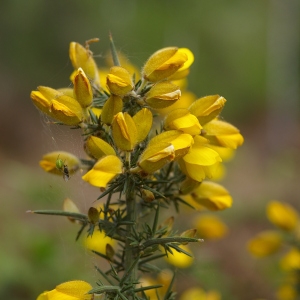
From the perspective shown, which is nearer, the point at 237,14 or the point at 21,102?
the point at 21,102

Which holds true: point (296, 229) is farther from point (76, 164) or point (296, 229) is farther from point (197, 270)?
point (76, 164)

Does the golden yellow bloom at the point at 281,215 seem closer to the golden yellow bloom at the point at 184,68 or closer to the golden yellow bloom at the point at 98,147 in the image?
the golden yellow bloom at the point at 184,68

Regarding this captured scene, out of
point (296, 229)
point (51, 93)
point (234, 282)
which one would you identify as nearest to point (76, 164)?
point (51, 93)

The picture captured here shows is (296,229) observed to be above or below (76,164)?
below

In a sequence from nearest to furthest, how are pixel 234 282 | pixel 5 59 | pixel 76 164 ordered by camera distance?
pixel 76 164
pixel 234 282
pixel 5 59

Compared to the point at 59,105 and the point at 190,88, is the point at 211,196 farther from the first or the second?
the point at 190,88

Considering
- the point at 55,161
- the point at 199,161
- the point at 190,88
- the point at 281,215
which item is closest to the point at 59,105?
the point at 55,161

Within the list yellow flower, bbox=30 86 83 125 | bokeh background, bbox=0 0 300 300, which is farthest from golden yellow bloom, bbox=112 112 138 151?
bokeh background, bbox=0 0 300 300
